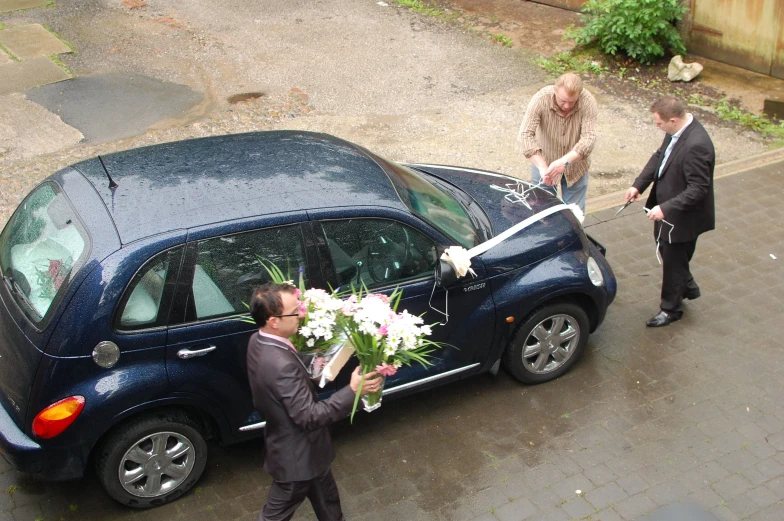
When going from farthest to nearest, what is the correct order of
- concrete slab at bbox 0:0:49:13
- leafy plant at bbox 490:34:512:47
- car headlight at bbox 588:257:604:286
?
concrete slab at bbox 0:0:49:13 < leafy plant at bbox 490:34:512:47 < car headlight at bbox 588:257:604:286

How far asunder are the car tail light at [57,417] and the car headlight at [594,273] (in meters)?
3.36

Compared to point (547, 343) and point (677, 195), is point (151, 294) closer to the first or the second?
point (547, 343)

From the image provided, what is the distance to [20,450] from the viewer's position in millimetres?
4320

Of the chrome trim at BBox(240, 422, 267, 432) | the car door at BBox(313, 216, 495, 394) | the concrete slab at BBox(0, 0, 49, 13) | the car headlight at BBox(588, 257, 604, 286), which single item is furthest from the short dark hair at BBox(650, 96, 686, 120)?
the concrete slab at BBox(0, 0, 49, 13)

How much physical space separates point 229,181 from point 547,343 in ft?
8.07

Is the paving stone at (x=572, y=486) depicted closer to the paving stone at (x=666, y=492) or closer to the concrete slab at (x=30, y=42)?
the paving stone at (x=666, y=492)

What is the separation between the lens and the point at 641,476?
507cm

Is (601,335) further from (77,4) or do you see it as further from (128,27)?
(77,4)

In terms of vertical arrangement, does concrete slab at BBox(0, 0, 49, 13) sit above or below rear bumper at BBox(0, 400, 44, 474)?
above

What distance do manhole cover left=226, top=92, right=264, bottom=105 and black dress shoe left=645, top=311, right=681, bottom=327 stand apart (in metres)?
6.10

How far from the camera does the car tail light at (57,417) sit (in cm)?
426

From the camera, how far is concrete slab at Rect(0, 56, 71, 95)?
10.5m

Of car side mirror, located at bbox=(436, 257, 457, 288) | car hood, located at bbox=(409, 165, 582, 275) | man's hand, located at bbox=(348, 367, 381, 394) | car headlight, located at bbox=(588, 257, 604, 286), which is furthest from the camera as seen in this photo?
car headlight, located at bbox=(588, 257, 604, 286)

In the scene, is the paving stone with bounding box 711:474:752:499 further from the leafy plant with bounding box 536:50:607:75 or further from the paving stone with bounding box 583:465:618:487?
the leafy plant with bounding box 536:50:607:75
